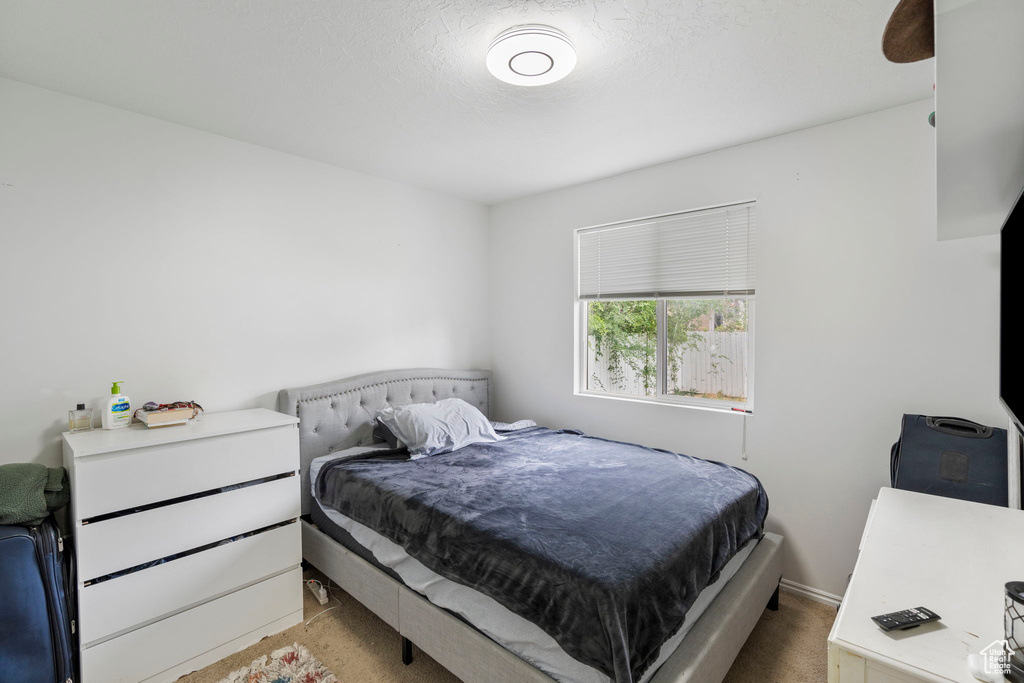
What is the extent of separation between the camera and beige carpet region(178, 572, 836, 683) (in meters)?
1.95

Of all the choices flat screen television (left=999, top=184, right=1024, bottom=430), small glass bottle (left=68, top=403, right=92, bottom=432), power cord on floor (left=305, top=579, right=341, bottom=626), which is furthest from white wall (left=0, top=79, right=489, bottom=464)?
flat screen television (left=999, top=184, right=1024, bottom=430)

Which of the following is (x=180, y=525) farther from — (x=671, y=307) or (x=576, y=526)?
(x=671, y=307)

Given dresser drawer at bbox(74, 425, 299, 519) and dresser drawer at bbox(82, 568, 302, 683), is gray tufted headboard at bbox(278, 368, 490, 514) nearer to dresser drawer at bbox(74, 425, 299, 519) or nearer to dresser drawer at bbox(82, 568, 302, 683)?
dresser drawer at bbox(74, 425, 299, 519)

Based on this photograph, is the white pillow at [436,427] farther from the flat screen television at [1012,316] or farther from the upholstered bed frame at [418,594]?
the flat screen television at [1012,316]

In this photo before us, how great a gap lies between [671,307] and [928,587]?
2.25 meters

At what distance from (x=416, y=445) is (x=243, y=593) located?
1.08 meters

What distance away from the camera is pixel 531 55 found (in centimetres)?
174

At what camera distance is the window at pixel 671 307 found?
9.32ft

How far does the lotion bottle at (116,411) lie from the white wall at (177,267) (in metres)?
0.18

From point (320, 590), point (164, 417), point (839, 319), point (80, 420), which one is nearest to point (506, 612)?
point (320, 590)

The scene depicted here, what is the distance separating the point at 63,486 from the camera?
187cm

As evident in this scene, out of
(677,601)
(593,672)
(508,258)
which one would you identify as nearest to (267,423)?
(593,672)

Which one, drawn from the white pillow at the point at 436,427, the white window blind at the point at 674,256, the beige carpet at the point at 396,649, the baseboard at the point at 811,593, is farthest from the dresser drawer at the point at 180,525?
the baseboard at the point at 811,593

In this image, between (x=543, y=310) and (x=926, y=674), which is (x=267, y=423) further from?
(x=926, y=674)
